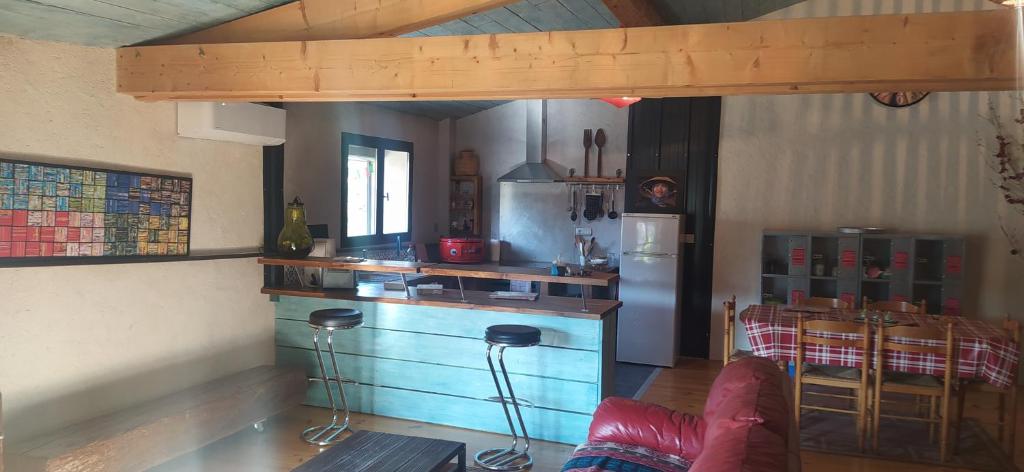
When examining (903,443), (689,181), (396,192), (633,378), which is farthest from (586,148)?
(903,443)

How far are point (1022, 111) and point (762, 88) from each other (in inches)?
148

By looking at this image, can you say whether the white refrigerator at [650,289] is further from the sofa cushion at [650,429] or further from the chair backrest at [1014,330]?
the sofa cushion at [650,429]

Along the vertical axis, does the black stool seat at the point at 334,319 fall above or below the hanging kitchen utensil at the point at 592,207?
below

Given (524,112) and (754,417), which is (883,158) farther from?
(754,417)

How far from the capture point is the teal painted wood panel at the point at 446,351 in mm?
4066

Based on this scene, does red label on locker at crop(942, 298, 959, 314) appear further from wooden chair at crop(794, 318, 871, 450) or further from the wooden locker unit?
wooden chair at crop(794, 318, 871, 450)

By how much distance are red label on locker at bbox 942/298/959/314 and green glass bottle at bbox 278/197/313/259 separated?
5.04 m

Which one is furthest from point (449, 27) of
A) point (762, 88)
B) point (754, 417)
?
point (754, 417)

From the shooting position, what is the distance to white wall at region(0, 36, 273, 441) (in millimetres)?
3188

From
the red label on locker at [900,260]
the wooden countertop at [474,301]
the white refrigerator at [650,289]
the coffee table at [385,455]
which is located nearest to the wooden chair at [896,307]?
the red label on locker at [900,260]

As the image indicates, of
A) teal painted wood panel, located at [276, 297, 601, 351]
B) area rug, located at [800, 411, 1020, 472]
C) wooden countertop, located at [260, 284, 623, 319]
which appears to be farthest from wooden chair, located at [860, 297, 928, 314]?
teal painted wood panel, located at [276, 297, 601, 351]

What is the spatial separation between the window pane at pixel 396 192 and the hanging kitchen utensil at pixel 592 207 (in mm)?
1874

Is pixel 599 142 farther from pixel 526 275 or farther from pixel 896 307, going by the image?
pixel 526 275

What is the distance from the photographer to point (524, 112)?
24.6 ft
